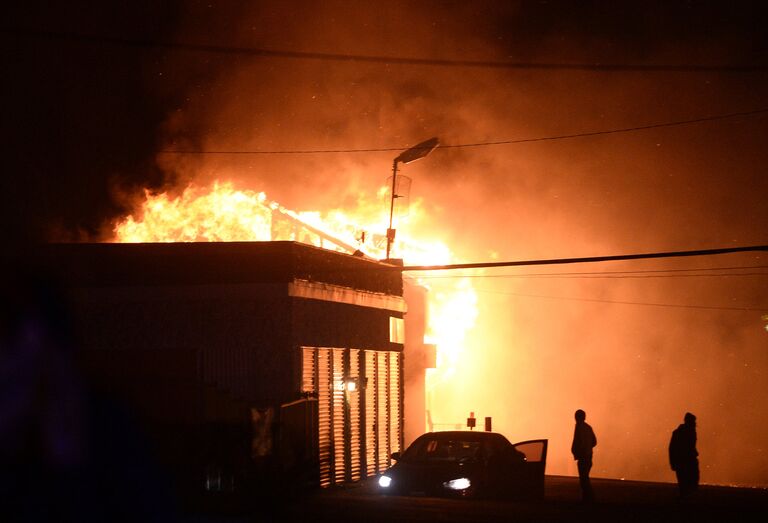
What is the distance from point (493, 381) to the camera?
212 ft

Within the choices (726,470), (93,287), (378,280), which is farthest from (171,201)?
(726,470)

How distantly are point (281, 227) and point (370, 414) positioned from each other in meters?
11.5

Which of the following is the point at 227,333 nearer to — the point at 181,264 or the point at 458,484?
the point at 181,264

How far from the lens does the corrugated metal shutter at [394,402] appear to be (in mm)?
33281

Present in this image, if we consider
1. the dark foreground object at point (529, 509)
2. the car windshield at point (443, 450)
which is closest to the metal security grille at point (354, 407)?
the dark foreground object at point (529, 509)

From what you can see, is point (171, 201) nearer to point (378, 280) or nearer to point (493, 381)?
point (378, 280)

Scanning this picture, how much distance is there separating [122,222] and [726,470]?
43.6 m

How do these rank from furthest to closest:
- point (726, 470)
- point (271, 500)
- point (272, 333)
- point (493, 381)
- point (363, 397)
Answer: point (726, 470) → point (493, 381) → point (363, 397) → point (272, 333) → point (271, 500)

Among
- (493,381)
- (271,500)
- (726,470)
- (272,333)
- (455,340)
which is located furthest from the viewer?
(726,470)

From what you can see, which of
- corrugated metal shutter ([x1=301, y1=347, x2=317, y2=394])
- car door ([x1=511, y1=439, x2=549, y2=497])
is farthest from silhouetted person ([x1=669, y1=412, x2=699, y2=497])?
corrugated metal shutter ([x1=301, y1=347, x2=317, y2=394])

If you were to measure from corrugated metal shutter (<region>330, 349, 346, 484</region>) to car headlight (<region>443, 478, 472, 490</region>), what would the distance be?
738 cm

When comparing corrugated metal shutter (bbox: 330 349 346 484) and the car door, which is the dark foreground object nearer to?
the car door

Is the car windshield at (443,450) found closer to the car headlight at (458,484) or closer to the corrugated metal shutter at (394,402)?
the car headlight at (458,484)

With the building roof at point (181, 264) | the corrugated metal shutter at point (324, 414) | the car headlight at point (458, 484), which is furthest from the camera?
the corrugated metal shutter at point (324, 414)
